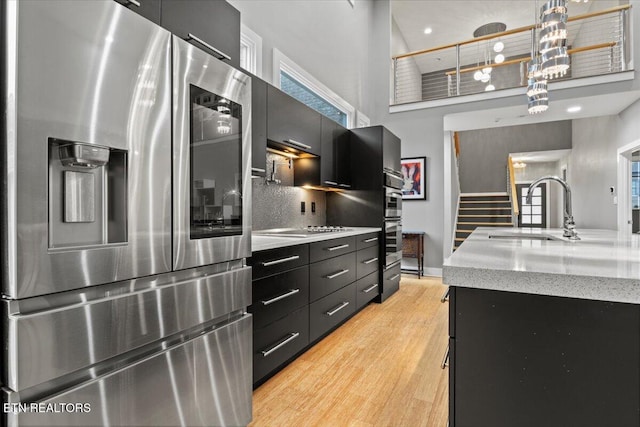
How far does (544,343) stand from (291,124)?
7.84 feet

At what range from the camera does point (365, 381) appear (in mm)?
2141

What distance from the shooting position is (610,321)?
0.85 m

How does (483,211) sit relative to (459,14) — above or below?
below

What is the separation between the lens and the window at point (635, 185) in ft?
15.9

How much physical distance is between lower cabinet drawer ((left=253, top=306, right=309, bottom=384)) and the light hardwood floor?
0.41 ft

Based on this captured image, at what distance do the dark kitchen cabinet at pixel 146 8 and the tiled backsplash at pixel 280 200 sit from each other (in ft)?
5.54

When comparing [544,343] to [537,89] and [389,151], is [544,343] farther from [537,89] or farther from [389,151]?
[389,151]

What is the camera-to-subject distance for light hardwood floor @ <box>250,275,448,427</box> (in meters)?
1.78

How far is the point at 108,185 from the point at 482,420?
4.32 ft

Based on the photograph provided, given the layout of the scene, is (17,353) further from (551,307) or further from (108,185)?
(551,307)

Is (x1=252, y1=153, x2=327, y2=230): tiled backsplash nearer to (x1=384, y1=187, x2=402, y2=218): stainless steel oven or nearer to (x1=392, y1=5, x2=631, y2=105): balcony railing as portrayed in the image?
(x1=384, y1=187, x2=402, y2=218): stainless steel oven

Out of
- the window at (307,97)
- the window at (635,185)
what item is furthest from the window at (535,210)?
the window at (307,97)

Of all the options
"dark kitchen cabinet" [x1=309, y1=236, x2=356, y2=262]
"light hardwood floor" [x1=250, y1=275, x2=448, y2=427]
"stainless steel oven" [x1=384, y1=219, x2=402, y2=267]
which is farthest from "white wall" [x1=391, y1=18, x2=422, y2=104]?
"light hardwood floor" [x1=250, y1=275, x2=448, y2=427]

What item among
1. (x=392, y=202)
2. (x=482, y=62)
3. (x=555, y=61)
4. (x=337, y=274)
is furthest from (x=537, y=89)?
(x=482, y=62)
